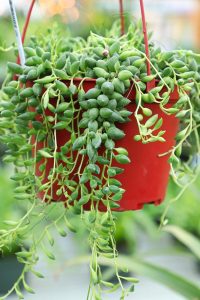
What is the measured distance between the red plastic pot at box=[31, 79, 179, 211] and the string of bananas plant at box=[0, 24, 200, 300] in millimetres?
11

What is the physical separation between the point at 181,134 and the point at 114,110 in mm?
112

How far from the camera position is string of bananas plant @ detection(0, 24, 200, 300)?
63 centimetres

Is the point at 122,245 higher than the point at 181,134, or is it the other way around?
the point at 181,134

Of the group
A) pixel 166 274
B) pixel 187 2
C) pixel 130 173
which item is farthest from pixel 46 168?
pixel 187 2

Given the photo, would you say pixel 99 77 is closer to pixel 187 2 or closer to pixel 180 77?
pixel 180 77

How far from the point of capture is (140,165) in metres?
0.73

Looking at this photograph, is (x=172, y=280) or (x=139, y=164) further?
(x=172, y=280)

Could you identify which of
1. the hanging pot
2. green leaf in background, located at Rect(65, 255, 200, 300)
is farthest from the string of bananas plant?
green leaf in background, located at Rect(65, 255, 200, 300)

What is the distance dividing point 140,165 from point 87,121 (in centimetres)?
12

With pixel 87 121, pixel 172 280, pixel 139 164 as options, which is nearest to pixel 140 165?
pixel 139 164

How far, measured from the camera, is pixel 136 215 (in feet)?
7.22

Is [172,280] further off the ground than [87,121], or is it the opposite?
[87,121]

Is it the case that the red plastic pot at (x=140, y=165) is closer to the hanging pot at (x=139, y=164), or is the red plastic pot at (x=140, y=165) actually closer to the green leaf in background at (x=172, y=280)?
the hanging pot at (x=139, y=164)

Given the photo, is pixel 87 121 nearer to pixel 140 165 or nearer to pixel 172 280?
pixel 140 165
